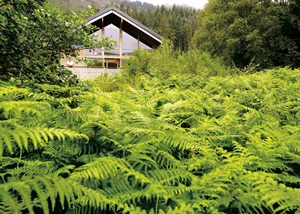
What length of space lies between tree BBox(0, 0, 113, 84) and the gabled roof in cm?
1416

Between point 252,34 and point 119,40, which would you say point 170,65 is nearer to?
point 119,40

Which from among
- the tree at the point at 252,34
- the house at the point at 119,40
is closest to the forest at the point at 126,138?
the house at the point at 119,40

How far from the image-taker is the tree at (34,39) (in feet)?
8.25

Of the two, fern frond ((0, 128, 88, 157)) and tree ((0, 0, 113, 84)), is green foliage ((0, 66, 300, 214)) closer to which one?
fern frond ((0, 128, 88, 157))

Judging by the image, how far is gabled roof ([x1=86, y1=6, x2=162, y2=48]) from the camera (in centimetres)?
1607

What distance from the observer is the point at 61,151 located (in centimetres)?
128

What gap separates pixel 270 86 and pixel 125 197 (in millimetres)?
4130

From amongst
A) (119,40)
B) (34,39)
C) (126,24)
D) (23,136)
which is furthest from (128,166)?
(119,40)

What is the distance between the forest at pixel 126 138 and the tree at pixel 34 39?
0.05 ft

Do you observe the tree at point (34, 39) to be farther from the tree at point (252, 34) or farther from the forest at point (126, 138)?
the tree at point (252, 34)

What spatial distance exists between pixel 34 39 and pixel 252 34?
20091mm

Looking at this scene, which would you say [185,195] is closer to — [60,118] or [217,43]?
[60,118]

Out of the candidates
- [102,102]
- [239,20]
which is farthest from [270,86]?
[239,20]

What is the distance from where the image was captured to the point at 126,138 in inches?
52.7
